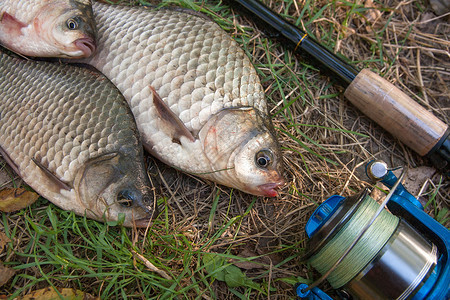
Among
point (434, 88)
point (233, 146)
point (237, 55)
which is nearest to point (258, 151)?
point (233, 146)

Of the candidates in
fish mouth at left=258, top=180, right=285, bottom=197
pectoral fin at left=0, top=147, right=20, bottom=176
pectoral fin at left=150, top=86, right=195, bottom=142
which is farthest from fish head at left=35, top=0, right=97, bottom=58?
fish mouth at left=258, top=180, right=285, bottom=197

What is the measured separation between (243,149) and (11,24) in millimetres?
1582

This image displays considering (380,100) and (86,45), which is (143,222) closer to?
(86,45)

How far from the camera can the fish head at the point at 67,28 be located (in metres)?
2.10

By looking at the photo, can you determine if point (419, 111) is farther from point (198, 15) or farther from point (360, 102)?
point (198, 15)

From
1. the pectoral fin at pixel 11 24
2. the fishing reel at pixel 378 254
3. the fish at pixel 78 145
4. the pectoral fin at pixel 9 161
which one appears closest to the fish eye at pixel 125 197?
the fish at pixel 78 145

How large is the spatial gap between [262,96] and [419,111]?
1045mm

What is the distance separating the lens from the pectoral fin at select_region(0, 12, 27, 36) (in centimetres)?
218

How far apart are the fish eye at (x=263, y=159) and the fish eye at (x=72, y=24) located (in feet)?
4.16

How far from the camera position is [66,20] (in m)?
2.10

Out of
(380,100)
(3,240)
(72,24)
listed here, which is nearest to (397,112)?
(380,100)

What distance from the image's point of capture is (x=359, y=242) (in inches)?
72.0

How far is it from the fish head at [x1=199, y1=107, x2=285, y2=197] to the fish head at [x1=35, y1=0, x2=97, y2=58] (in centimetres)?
86

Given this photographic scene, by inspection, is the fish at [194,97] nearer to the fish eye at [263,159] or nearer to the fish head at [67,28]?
the fish eye at [263,159]
